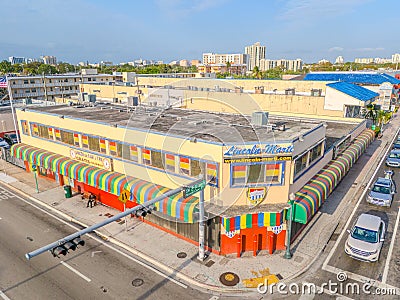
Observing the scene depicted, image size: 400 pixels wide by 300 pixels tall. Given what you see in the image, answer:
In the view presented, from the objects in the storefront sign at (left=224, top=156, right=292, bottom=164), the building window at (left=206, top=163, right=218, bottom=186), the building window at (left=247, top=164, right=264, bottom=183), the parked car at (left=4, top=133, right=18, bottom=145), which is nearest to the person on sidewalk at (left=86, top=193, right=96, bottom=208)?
the building window at (left=206, top=163, right=218, bottom=186)

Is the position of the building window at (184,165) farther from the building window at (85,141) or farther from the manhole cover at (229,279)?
the building window at (85,141)

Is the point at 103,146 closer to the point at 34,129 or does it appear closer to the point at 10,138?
the point at 34,129

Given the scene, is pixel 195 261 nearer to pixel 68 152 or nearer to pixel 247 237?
pixel 247 237

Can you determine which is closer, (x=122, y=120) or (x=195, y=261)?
(x=195, y=261)

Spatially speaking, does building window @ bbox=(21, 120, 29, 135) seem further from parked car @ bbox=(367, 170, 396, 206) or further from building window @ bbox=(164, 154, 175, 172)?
parked car @ bbox=(367, 170, 396, 206)

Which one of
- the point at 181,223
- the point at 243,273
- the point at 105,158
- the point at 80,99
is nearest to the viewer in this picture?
the point at 243,273

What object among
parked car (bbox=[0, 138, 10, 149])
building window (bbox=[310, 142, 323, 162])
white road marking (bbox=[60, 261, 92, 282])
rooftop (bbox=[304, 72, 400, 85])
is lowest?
white road marking (bbox=[60, 261, 92, 282])

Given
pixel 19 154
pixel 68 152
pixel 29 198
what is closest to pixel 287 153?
pixel 68 152
